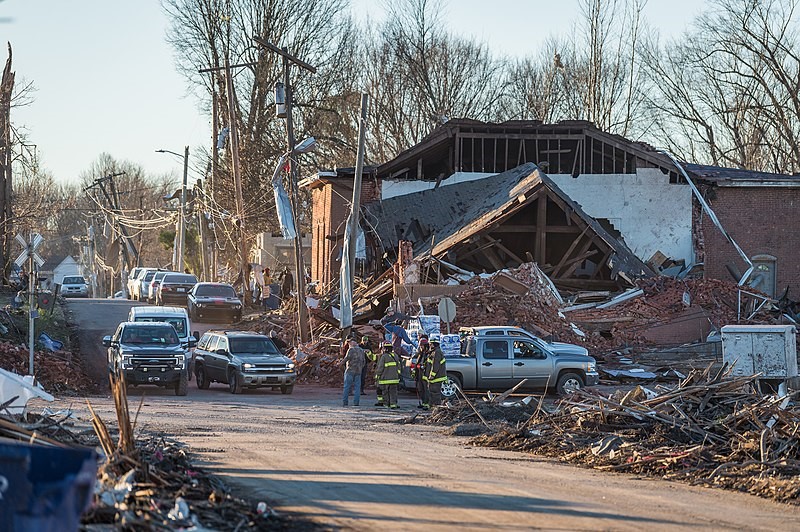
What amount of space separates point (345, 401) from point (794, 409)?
12.3 meters

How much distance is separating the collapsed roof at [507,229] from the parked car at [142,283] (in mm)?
19542

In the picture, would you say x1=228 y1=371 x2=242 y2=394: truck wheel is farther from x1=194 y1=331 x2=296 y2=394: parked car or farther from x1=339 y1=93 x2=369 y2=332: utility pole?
x1=339 y1=93 x2=369 y2=332: utility pole

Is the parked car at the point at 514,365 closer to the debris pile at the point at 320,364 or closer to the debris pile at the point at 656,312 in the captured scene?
the debris pile at the point at 320,364

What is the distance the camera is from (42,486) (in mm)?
6980

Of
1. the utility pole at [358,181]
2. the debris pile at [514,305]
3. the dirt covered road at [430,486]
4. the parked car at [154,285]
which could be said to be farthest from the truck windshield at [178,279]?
the dirt covered road at [430,486]

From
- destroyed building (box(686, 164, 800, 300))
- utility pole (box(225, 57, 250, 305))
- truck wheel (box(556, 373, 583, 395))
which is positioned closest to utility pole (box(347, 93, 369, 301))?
truck wheel (box(556, 373, 583, 395))

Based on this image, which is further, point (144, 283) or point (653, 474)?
point (144, 283)

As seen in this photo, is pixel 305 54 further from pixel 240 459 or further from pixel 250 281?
pixel 240 459

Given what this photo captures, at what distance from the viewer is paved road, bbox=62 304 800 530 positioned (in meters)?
10.8

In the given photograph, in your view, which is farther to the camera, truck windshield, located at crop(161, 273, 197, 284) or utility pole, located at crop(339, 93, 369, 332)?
truck windshield, located at crop(161, 273, 197, 284)

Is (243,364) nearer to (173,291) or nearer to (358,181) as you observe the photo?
(358,181)

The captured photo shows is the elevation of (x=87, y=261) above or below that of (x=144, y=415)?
above

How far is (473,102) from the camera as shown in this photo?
69938 mm

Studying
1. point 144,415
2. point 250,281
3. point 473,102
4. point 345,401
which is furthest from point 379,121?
point 144,415
